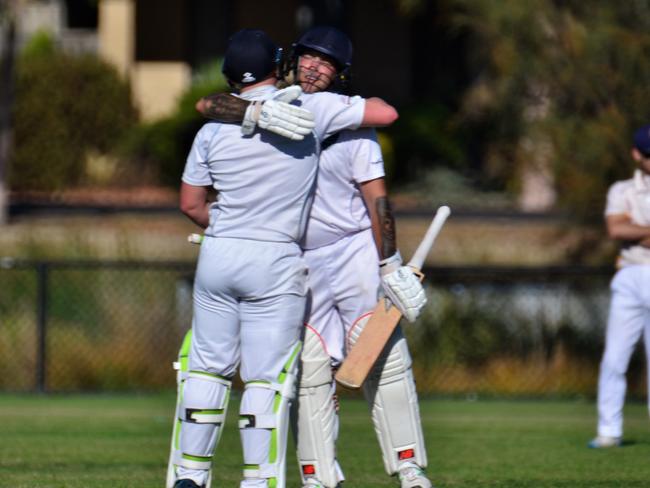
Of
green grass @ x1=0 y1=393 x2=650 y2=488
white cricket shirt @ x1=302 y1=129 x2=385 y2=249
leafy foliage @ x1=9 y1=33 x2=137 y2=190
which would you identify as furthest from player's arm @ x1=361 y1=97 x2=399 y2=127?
leafy foliage @ x1=9 y1=33 x2=137 y2=190

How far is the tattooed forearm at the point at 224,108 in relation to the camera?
7090 mm

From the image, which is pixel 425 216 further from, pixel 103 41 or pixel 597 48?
pixel 103 41

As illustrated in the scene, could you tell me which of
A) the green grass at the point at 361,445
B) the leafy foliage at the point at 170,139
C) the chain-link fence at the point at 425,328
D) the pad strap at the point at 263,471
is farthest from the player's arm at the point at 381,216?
the leafy foliage at the point at 170,139

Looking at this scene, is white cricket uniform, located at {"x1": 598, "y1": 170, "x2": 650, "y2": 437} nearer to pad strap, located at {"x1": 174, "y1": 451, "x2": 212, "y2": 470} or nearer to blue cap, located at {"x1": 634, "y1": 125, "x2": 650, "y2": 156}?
blue cap, located at {"x1": 634, "y1": 125, "x2": 650, "y2": 156}

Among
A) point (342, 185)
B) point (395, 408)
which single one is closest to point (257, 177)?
point (342, 185)

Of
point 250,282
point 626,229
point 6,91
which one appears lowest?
point 6,91

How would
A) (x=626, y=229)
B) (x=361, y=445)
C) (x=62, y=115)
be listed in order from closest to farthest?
1. (x=626, y=229)
2. (x=361, y=445)
3. (x=62, y=115)

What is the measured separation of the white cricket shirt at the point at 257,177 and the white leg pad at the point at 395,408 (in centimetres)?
82

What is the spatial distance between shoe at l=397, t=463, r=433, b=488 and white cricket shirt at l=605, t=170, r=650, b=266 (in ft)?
11.9

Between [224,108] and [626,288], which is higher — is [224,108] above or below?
above

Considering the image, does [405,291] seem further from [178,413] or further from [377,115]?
[178,413]

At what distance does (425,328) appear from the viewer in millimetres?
17219

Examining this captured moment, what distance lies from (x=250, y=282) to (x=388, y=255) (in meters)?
0.80

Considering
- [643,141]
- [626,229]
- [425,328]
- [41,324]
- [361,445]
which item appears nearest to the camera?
[643,141]
